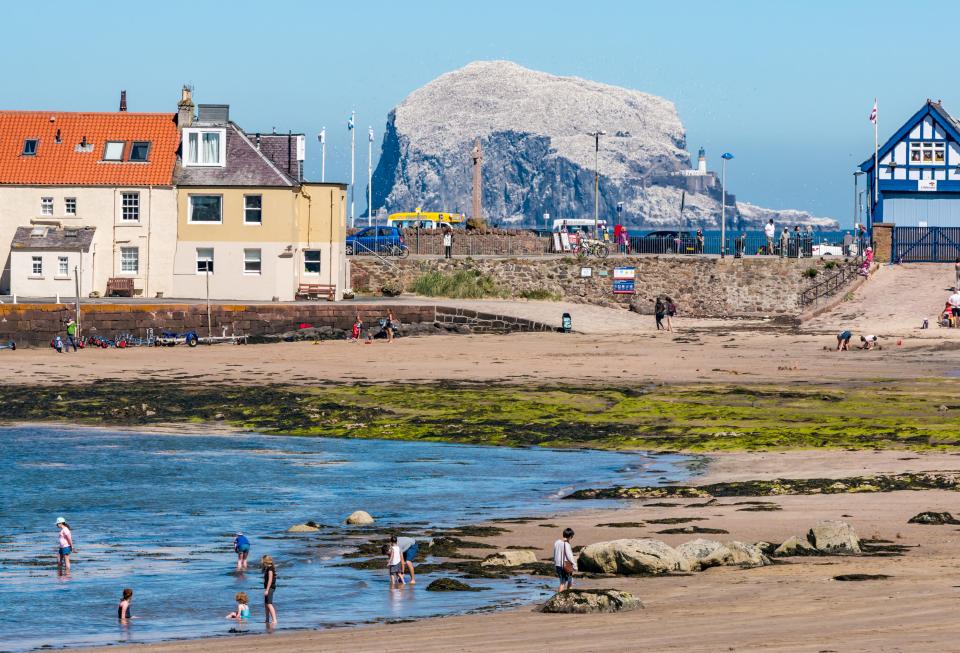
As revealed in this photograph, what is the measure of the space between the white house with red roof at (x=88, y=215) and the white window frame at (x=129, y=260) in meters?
0.04

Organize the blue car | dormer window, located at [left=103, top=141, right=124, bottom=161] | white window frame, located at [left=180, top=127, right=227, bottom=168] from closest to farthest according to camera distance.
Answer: white window frame, located at [left=180, top=127, right=227, bottom=168] → dormer window, located at [left=103, top=141, right=124, bottom=161] → the blue car

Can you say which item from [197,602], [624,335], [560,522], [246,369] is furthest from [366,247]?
[197,602]

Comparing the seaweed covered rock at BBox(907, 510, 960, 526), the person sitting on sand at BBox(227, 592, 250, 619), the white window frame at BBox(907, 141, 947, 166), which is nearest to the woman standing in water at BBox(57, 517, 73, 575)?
the person sitting on sand at BBox(227, 592, 250, 619)

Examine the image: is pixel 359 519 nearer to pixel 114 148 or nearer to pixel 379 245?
pixel 114 148

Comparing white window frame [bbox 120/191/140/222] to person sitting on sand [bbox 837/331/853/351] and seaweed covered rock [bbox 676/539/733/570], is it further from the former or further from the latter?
seaweed covered rock [bbox 676/539/733/570]

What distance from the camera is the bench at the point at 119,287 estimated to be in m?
63.7

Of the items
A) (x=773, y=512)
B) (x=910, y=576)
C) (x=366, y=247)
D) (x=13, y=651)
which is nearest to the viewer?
(x=13, y=651)

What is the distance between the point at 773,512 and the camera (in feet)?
84.5

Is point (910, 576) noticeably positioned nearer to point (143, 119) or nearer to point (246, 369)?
point (246, 369)

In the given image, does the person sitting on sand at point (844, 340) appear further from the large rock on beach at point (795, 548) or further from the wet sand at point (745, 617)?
the large rock on beach at point (795, 548)

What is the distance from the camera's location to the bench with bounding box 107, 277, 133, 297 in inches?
2506

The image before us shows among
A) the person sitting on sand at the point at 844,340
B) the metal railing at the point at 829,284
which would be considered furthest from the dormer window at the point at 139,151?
the person sitting on sand at the point at 844,340

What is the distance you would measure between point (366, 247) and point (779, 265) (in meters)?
19.5

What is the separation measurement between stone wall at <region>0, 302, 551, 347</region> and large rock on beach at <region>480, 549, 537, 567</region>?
123 ft
